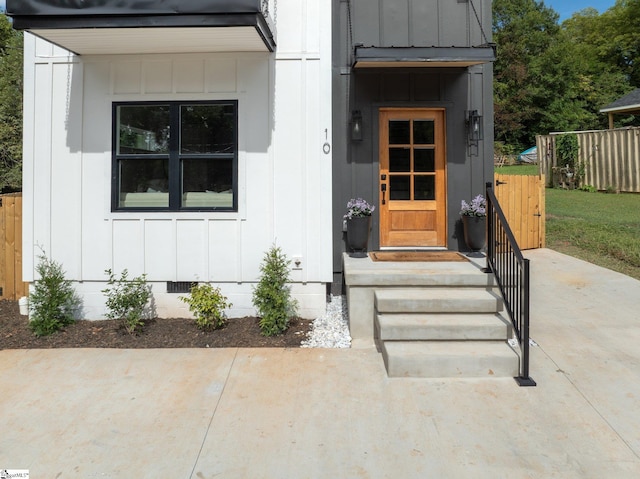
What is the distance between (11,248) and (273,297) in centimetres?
394

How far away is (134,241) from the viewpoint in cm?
545

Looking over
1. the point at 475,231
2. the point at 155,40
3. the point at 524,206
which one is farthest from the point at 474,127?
the point at 155,40

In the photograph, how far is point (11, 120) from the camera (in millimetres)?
12648

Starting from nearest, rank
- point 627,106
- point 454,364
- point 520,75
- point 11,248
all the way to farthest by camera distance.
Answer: point 454,364
point 11,248
point 627,106
point 520,75

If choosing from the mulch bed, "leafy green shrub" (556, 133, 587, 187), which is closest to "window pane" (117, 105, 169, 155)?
the mulch bed

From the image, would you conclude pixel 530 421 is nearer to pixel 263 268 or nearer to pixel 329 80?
pixel 263 268

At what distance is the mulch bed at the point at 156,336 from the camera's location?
4715 millimetres

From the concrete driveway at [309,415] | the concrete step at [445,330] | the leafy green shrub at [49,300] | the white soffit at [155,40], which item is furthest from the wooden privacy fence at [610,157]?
the leafy green shrub at [49,300]

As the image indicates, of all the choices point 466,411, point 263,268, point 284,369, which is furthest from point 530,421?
point 263,268

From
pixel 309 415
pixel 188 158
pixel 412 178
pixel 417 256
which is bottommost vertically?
pixel 309 415

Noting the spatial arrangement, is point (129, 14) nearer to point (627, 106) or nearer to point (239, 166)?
point (239, 166)

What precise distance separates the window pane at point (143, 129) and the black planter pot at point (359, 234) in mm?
2520

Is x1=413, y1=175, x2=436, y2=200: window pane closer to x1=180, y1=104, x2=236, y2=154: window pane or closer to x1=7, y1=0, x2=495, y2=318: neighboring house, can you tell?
x1=7, y1=0, x2=495, y2=318: neighboring house

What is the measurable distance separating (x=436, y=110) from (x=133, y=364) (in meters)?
4.96
